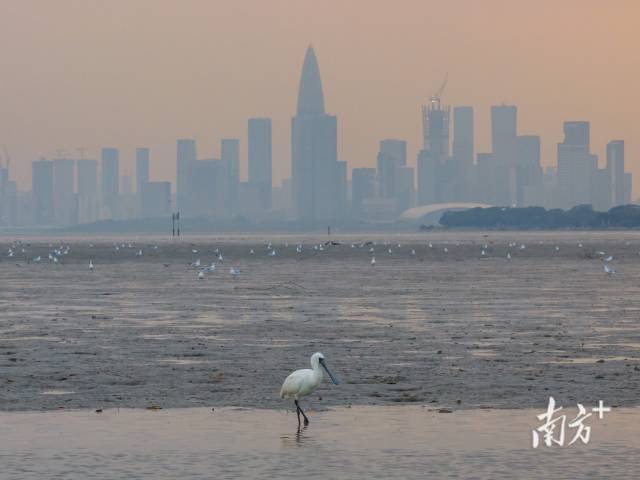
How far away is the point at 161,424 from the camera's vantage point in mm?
19797

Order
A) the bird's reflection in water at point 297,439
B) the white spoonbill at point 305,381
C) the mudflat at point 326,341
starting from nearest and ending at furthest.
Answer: the bird's reflection in water at point 297,439
the white spoonbill at point 305,381
the mudflat at point 326,341

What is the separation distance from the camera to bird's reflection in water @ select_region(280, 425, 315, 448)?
18281 mm

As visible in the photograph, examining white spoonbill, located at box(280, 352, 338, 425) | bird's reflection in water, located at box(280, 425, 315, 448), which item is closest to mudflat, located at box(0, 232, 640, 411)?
white spoonbill, located at box(280, 352, 338, 425)

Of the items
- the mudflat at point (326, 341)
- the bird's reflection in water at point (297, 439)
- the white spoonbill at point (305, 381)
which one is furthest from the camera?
the mudflat at point (326, 341)

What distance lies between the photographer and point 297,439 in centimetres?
1861

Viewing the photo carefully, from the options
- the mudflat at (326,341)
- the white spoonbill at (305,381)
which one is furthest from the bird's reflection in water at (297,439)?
the mudflat at (326,341)

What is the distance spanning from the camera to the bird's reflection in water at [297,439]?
60.0 ft

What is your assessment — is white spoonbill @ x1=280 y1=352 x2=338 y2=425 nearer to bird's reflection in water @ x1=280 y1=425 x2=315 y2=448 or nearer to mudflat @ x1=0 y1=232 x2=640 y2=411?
bird's reflection in water @ x1=280 y1=425 x2=315 y2=448

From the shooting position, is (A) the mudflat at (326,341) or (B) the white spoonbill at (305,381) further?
(A) the mudflat at (326,341)

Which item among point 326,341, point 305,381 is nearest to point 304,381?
point 305,381

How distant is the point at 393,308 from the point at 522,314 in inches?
193

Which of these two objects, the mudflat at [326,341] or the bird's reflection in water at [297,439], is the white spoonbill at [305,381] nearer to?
the bird's reflection in water at [297,439]

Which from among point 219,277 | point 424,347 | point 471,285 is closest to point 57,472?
point 424,347

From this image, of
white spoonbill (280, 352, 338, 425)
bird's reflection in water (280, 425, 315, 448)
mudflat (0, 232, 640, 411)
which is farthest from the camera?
mudflat (0, 232, 640, 411)
